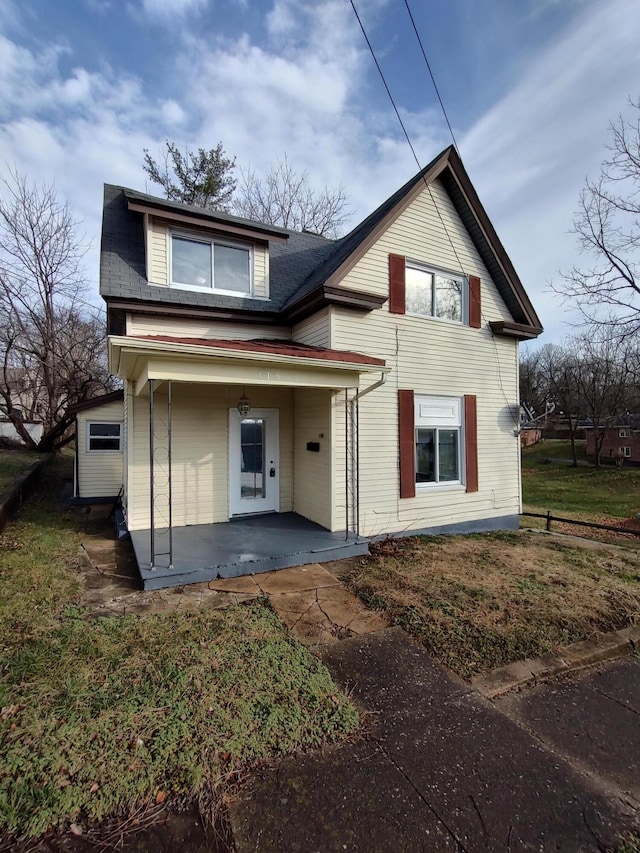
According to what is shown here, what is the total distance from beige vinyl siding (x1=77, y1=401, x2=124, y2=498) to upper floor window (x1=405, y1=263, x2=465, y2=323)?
28.0 feet

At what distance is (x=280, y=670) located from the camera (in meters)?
3.33

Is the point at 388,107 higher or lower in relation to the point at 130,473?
higher

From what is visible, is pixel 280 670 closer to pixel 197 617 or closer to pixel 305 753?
pixel 305 753

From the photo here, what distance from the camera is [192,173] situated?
20125mm

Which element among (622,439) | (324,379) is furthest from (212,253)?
(622,439)

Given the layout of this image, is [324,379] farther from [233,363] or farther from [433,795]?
[433,795]

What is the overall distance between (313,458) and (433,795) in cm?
564

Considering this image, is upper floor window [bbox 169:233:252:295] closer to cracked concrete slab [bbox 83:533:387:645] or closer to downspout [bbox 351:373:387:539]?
downspout [bbox 351:373:387:539]

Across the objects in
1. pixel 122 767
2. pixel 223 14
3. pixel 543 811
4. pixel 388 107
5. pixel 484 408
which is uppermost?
pixel 223 14

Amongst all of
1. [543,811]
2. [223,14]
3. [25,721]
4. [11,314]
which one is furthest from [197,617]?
[11,314]

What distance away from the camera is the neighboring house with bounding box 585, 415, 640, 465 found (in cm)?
2964

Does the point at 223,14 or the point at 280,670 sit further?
the point at 223,14

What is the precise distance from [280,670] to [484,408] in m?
7.39

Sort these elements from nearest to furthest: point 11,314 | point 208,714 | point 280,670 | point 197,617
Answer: point 208,714, point 280,670, point 197,617, point 11,314
